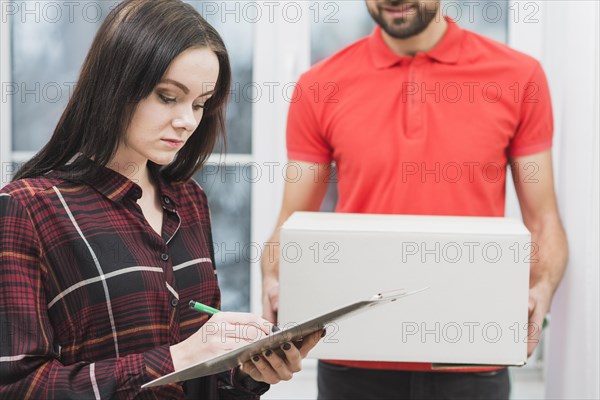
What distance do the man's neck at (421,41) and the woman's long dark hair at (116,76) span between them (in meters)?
0.68

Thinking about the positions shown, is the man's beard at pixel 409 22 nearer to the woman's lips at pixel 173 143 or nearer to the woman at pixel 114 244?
the woman at pixel 114 244

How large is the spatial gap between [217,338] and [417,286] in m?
0.44

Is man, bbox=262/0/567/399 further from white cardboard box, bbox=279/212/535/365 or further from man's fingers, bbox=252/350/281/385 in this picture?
man's fingers, bbox=252/350/281/385

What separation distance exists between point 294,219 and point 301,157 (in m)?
0.31

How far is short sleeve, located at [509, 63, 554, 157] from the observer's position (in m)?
1.64

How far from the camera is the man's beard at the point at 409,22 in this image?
1658 millimetres

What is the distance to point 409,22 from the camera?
1.67 m

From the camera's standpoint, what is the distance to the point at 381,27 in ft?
5.60

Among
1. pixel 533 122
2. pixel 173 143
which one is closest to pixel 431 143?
pixel 533 122

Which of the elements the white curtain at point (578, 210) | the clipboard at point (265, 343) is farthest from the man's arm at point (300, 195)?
the clipboard at point (265, 343)

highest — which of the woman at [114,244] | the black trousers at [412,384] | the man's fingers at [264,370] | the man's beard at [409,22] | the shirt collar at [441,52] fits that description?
the man's beard at [409,22]

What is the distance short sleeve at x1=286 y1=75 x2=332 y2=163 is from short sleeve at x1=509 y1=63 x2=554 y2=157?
0.41 metres

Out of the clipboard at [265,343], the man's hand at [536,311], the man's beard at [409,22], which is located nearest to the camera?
the clipboard at [265,343]

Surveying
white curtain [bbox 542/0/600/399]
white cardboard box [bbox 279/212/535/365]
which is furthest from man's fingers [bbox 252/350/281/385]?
white curtain [bbox 542/0/600/399]
